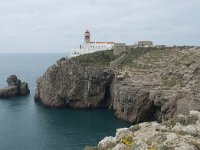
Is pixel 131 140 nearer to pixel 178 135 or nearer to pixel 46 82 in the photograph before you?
pixel 178 135

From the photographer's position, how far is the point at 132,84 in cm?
8612

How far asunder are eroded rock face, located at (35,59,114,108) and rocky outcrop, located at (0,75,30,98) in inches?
727

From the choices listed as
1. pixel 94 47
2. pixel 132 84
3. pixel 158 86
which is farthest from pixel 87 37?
pixel 158 86

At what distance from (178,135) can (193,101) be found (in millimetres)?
47992

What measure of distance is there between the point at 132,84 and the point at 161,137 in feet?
203

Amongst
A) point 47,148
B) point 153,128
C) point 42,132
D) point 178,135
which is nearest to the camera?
point 178,135

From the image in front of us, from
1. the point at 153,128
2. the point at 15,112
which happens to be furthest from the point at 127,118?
the point at 153,128

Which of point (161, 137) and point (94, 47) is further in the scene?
point (94, 47)

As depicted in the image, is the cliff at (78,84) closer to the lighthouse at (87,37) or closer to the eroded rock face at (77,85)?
the eroded rock face at (77,85)

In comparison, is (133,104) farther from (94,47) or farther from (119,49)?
(94,47)

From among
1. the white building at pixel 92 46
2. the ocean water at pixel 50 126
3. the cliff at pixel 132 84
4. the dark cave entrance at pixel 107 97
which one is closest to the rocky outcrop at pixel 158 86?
the cliff at pixel 132 84

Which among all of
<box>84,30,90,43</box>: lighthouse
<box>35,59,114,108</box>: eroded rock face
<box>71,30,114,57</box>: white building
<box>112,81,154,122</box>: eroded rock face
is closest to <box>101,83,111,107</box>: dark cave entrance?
<box>35,59,114,108</box>: eroded rock face

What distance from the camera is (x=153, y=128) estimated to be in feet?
85.9

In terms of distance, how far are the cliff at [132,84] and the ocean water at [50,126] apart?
172 inches
